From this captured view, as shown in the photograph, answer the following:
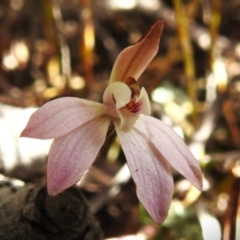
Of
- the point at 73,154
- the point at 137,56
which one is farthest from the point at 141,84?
the point at 73,154

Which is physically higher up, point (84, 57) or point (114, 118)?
point (114, 118)

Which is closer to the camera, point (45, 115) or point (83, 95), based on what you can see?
point (45, 115)

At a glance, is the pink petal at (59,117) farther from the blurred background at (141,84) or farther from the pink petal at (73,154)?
the blurred background at (141,84)

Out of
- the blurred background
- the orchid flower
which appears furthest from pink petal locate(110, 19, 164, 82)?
the blurred background

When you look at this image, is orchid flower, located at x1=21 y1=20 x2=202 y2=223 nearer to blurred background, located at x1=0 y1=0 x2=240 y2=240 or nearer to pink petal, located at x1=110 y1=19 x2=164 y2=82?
pink petal, located at x1=110 y1=19 x2=164 y2=82

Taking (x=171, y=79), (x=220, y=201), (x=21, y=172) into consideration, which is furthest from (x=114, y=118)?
(x=171, y=79)

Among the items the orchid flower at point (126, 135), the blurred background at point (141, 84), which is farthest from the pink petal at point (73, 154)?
the blurred background at point (141, 84)

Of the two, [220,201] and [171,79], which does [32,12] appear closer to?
[171,79]
